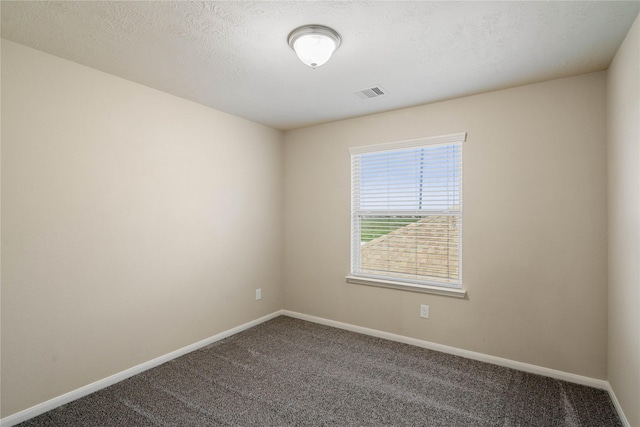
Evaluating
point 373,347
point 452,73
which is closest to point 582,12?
point 452,73

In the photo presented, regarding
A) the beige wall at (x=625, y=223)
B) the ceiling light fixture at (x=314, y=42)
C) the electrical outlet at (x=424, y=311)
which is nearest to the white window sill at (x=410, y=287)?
the electrical outlet at (x=424, y=311)

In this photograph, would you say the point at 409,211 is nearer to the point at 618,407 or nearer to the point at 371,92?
the point at 371,92

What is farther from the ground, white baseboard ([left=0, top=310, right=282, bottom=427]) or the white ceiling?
the white ceiling

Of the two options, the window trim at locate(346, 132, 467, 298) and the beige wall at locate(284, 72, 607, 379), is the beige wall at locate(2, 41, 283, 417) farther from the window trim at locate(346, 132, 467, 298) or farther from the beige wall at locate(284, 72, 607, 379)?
the beige wall at locate(284, 72, 607, 379)

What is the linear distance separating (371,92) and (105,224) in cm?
248

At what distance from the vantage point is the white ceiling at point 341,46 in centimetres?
176

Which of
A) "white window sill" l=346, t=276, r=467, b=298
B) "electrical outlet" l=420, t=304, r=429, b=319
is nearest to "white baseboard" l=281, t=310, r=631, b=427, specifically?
"electrical outlet" l=420, t=304, r=429, b=319

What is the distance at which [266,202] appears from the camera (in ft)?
13.4

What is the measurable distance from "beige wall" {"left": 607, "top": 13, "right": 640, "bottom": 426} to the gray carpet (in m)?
0.34

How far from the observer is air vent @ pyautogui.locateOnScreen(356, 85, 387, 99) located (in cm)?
285

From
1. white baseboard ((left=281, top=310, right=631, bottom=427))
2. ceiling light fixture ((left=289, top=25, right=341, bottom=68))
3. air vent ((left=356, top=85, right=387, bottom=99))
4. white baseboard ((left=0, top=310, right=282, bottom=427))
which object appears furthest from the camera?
air vent ((left=356, top=85, right=387, bottom=99))

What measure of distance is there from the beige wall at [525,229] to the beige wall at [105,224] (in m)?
1.67

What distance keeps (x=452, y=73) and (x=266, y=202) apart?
249 cm

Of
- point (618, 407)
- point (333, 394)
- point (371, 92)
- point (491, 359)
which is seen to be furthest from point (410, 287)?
point (371, 92)
